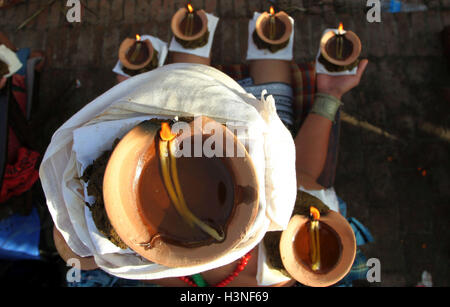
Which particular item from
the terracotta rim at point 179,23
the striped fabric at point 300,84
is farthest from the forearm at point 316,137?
the terracotta rim at point 179,23

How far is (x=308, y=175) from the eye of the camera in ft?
6.12

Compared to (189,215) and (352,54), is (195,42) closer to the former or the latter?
(352,54)

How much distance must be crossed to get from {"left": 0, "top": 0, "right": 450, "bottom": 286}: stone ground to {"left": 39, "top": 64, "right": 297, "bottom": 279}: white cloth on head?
1964 mm

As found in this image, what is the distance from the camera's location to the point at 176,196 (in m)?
0.78

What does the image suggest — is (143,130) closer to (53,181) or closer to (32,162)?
(53,181)

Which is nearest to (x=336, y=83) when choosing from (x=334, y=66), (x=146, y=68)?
(x=334, y=66)

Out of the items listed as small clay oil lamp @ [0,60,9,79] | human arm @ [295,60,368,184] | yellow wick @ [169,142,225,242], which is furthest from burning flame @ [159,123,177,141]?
small clay oil lamp @ [0,60,9,79]

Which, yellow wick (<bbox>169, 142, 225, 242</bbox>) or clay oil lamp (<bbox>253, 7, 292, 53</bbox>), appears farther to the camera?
clay oil lamp (<bbox>253, 7, 292, 53</bbox>)

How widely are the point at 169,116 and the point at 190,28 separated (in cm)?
123

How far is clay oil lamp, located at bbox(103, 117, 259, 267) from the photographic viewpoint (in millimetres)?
775

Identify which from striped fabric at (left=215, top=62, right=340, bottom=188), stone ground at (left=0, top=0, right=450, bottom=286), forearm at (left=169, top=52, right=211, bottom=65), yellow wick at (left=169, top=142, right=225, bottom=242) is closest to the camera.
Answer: yellow wick at (left=169, top=142, right=225, bottom=242)

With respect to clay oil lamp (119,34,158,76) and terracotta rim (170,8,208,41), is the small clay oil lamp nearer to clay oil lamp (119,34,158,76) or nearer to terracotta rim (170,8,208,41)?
clay oil lamp (119,34,158,76)

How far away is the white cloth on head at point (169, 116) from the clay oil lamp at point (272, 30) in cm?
98
